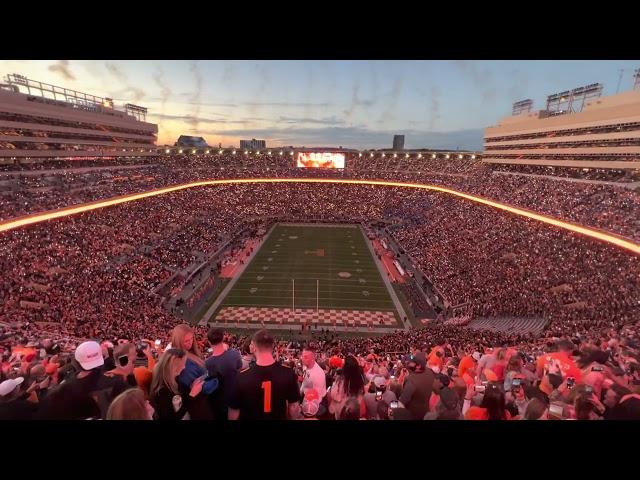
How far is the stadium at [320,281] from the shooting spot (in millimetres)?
3838

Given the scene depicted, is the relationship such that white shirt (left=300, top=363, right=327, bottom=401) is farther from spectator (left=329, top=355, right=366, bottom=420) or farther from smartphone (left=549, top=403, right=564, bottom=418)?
smartphone (left=549, top=403, right=564, bottom=418)

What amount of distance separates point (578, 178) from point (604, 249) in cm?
1669

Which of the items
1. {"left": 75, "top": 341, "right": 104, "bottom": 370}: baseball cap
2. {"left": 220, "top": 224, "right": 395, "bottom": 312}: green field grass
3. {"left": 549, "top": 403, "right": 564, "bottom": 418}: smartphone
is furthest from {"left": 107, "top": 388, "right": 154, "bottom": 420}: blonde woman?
{"left": 220, "top": 224, "right": 395, "bottom": 312}: green field grass

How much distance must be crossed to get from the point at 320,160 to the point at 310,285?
39.6 meters

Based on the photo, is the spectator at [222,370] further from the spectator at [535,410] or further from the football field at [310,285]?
the football field at [310,285]

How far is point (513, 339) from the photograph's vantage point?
46.4 feet

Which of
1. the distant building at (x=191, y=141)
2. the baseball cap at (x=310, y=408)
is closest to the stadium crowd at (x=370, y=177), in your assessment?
the baseball cap at (x=310, y=408)

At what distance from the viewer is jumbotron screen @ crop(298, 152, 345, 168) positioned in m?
62.1

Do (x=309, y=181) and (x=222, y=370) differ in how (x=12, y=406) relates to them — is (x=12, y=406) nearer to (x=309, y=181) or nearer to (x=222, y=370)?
(x=222, y=370)

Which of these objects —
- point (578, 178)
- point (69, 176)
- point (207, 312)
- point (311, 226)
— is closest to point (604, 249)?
point (578, 178)

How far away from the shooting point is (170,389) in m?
3.27

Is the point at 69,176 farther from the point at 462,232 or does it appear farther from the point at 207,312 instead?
the point at 462,232

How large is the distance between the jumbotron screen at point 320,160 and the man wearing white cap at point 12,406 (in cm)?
5986

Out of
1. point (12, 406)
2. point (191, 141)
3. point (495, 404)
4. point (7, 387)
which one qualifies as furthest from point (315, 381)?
point (191, 141)
